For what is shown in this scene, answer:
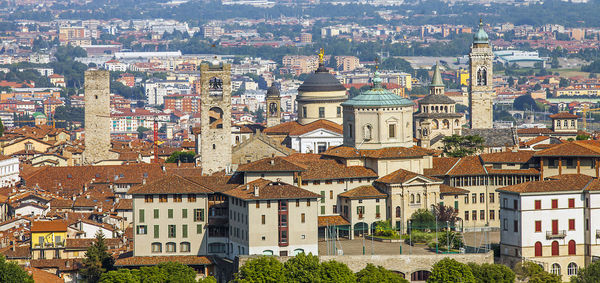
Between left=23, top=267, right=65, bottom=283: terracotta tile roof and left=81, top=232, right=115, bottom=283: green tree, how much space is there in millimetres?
1211

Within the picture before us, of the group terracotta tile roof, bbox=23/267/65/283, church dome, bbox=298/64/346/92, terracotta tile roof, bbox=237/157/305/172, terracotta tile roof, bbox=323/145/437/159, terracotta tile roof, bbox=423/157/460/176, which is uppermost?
church dome, bbox=298/64/346/92

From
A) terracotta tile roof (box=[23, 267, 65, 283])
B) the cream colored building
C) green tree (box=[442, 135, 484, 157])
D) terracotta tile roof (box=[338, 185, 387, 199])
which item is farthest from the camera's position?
the cream colored building

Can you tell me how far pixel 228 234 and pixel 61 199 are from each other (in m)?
22.9

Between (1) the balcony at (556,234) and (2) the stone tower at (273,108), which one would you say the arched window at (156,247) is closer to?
(1) the balcony at (556,234)

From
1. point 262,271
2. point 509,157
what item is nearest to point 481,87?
point 509,157

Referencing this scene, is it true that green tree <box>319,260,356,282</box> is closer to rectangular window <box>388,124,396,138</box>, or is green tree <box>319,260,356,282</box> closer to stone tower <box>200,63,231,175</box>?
rectangular window <box>388,124,396,138</box>

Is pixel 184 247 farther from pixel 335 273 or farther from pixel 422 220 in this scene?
pixel 422 220

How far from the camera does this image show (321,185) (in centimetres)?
7612

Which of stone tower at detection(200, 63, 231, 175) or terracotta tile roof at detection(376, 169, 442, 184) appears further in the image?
stone tower at detection(200, 63, 231, 175)

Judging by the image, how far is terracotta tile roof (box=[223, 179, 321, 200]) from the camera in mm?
68750

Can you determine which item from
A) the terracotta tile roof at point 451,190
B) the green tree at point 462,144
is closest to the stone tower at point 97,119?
the green tree at point 462,144

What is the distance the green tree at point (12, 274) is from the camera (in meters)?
66.1

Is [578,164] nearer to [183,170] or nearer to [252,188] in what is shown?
[252,188]

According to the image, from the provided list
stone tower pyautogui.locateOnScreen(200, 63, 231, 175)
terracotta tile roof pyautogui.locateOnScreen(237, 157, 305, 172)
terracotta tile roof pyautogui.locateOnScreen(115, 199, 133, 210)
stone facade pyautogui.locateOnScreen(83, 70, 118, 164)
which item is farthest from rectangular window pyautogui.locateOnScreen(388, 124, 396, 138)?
stone facade pyautogui.locateOnScreen(83, 70, 118, 164)
